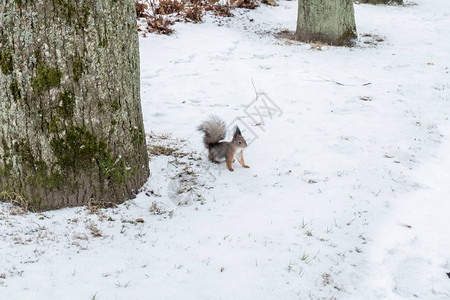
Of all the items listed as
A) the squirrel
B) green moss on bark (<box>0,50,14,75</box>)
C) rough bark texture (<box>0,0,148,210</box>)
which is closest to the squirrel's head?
the squirrel

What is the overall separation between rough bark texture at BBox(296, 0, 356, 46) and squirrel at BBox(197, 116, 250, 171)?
6811mm

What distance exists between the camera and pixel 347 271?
124 inches

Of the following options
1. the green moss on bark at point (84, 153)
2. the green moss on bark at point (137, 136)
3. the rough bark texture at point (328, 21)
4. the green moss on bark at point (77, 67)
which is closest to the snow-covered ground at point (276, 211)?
the green moss on bark at point (84, 153)

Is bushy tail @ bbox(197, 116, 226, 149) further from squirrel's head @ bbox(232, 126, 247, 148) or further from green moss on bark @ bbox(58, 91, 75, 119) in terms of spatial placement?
green moss on bark @ bbox(58, 91, 75, 119)

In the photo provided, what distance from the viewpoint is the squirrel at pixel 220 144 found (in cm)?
491

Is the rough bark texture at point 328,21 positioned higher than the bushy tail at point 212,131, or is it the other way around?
the rough bark texture at point 328,21

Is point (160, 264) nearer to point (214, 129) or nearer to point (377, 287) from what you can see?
point (377, 287)

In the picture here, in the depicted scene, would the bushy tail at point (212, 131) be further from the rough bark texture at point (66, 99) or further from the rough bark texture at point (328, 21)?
the rough bark texture at point (328, 21)

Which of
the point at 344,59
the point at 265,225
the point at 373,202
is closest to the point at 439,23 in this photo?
the point at 344,59

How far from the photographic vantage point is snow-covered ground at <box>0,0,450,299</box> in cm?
292

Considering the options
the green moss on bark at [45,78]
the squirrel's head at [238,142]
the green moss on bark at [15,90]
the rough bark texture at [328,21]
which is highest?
the rough bark texture at [328,21]

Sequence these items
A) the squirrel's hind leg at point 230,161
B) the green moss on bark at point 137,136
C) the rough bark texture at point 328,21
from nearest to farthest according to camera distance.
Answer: the green moss on bark at point 137,136 < the squirrel's hind leg at point 230,161 < the rough bark texture at point 328,21

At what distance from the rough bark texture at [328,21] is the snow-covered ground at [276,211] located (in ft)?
8.40

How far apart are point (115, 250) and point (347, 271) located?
6.18ft
